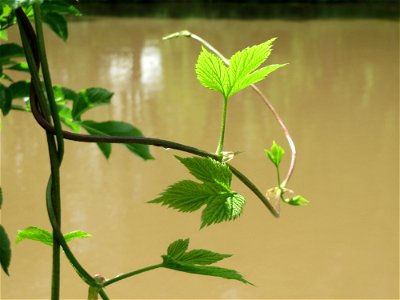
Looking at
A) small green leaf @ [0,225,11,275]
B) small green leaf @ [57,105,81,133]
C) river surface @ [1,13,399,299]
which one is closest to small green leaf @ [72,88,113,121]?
small green leaf @ [57,105,81,133]

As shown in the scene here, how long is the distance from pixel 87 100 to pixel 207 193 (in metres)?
0.31

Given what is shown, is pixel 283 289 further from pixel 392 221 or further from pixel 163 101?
pixel 163 101

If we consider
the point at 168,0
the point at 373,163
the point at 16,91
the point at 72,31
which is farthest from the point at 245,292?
the point at 168,0

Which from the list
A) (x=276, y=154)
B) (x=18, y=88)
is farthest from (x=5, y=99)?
(x=276, y=154)

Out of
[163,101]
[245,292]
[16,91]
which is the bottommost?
[245,292]

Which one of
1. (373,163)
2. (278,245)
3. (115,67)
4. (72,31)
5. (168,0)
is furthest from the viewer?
(168,0)

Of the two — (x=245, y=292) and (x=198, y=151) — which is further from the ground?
(x=198, y=151)

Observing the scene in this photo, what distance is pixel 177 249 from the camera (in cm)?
17

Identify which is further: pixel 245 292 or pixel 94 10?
pixel 94 10

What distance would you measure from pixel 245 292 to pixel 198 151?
1250mm

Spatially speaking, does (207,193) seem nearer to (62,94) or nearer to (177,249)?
(177,249)

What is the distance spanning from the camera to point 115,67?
11.6 ft

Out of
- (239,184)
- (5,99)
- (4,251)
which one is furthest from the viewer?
(239,184)

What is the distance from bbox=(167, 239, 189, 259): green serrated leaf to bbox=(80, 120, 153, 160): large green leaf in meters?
0.28
